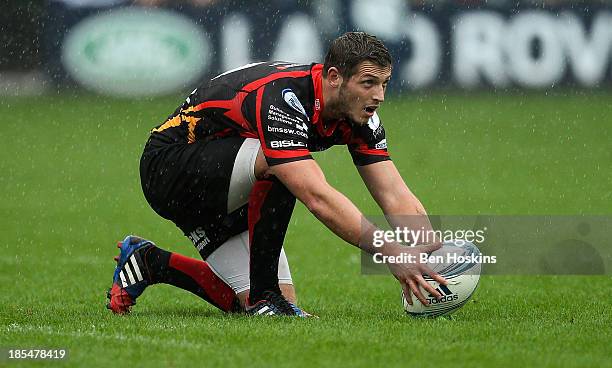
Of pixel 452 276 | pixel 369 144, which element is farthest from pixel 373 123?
pixel 452 276

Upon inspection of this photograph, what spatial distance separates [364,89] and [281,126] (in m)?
0.49

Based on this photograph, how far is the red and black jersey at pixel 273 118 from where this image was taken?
5.69 metres

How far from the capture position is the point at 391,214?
6.28m

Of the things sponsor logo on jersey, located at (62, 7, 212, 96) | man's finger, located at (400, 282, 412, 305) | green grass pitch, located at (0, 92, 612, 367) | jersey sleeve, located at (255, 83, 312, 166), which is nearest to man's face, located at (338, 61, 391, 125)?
jersey sleeve, located at (255, 83, 312, 166)

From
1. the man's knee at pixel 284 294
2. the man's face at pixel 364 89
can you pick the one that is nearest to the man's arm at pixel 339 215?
the man's face at pixel 364 89

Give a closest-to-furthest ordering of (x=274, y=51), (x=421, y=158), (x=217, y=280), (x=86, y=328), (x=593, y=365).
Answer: (x=593, y=365) → (x=86, y=328) → (x=217, y=280) → (x=421, y=158) → (x=274, y=51)

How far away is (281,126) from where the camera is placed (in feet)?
18.6

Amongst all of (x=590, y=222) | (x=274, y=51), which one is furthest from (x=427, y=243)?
(x=274, y=51)

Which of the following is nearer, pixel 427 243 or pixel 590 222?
pixel 427 243

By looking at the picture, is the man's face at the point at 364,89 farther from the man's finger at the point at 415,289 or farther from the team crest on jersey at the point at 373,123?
the man's finger at the point at 415,289

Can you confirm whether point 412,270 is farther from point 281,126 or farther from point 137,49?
point 137,49

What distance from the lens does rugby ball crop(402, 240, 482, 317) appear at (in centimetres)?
570

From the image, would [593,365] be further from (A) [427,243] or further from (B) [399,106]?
(B) [399,106]

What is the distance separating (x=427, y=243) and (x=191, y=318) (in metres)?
1.34
